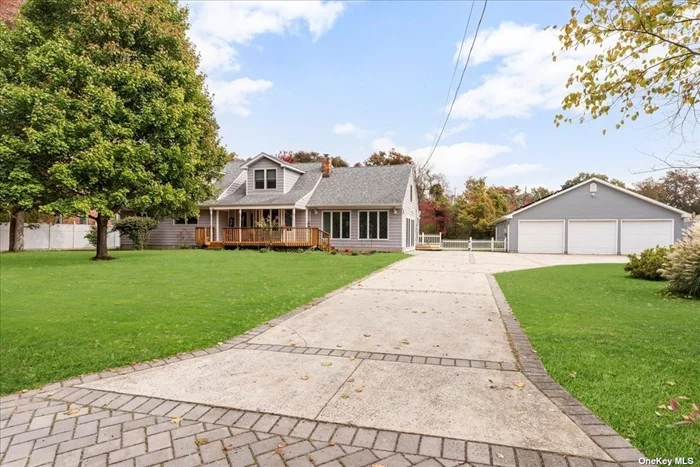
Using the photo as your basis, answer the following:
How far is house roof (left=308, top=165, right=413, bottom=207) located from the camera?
72.6ft

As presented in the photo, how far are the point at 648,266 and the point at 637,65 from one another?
921cm

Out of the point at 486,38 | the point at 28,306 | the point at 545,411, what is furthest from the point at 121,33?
the point at 545,411

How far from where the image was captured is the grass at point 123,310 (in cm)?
411

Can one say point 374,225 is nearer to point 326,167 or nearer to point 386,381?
point 326,167

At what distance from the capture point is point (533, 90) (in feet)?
31.1

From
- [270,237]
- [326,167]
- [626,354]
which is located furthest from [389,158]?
[626,354]

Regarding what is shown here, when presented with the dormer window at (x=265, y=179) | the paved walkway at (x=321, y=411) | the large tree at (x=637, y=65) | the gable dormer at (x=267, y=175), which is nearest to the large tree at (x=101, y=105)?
the gable dormer at (x=267, y=175)

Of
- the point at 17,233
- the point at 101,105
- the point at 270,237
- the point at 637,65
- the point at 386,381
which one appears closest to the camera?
the point at 386,381

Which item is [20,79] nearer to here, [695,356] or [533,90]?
[533,90]

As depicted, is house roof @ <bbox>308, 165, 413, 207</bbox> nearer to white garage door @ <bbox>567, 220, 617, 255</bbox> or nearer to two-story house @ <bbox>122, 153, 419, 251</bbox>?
two-story house @ <bbox>122, 153, 419, 251</bbox>

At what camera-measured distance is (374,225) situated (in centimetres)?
2247

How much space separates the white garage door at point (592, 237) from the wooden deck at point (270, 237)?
49.9ft

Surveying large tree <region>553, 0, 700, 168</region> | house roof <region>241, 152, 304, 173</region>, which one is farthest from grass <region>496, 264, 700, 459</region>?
house roof <region>241, 152, 304, 173</region>

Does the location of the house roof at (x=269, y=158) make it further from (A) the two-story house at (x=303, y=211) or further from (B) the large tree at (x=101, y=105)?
(B) the large tree at (x=101, y=105)
